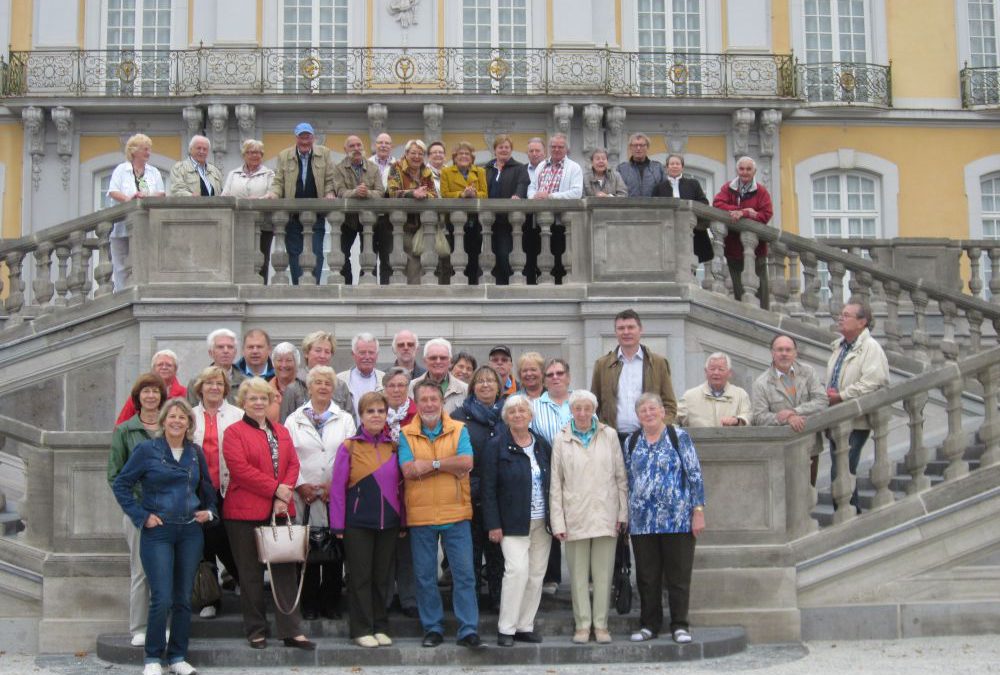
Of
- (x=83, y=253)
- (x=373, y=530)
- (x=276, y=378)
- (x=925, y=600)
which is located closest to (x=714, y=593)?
(x=925, y=600)

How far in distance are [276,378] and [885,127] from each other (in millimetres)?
14740

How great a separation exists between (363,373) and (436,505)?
1.47 m

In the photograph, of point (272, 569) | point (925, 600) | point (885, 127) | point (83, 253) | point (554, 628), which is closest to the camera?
point (272, 569)

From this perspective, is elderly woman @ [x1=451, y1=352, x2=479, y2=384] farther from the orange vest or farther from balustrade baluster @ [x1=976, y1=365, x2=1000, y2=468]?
balustrade baluster @ [x1=976, y1=365, x2=1000, y2=468]

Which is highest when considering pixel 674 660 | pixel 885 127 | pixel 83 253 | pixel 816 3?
pixel 816 3

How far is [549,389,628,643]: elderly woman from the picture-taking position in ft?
27.3

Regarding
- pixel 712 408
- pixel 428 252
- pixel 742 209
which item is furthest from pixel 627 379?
pixel 742 209

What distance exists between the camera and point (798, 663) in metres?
8.45

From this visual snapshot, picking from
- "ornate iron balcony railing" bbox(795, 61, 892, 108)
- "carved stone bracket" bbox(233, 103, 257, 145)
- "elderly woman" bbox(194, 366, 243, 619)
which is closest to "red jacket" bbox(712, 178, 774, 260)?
"elderly woman" bbox(194, 366, 243, 619)

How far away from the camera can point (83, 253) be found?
11859 mm

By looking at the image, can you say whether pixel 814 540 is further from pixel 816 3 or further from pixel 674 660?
pixel 816 3

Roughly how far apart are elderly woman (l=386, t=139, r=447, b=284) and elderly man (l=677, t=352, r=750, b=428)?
306 cm

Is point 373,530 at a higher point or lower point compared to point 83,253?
lower

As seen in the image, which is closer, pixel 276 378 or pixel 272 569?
pixel 272 569
